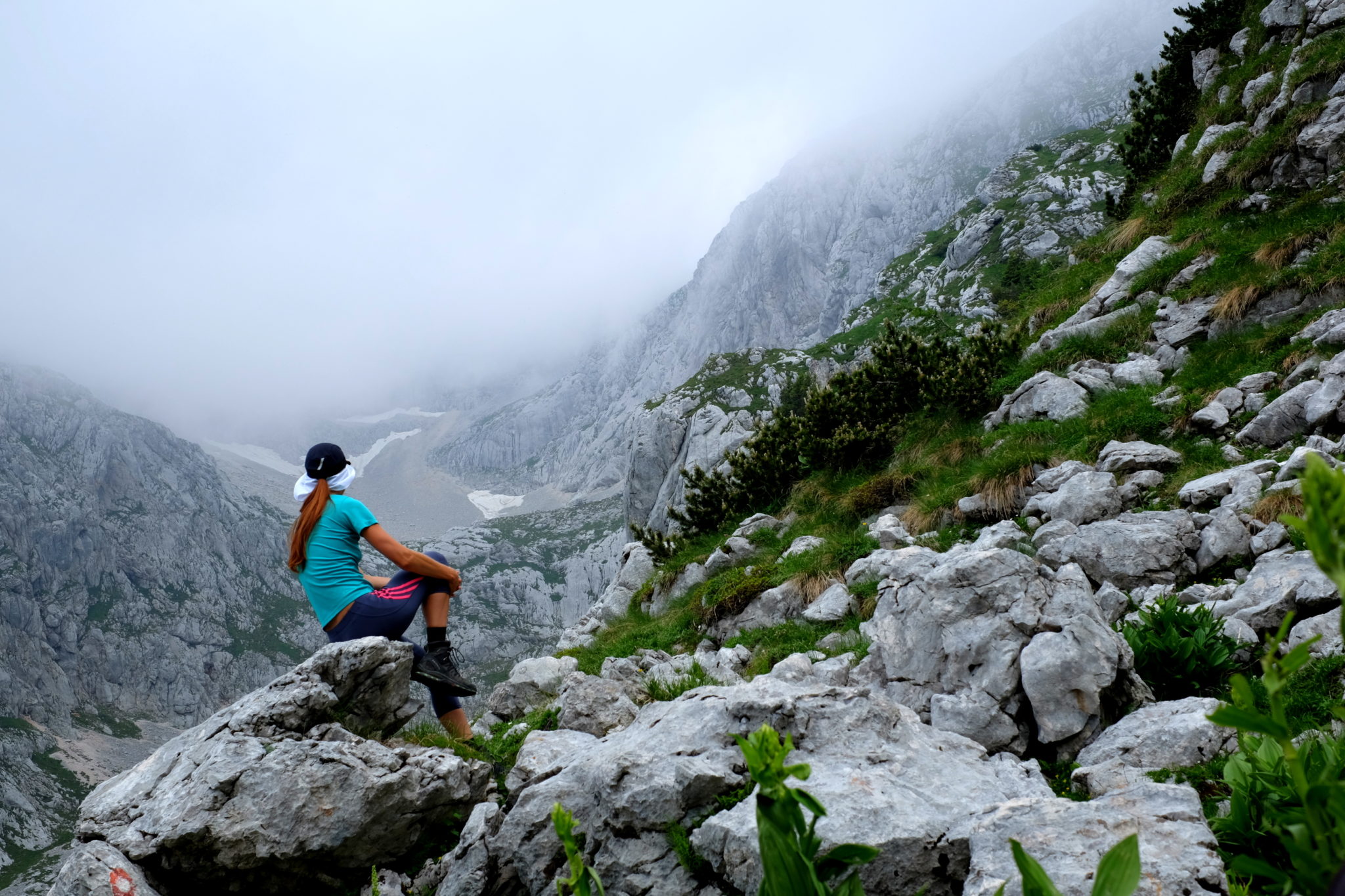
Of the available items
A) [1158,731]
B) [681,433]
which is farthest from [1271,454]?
[681,433]

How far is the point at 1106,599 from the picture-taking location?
5.82m

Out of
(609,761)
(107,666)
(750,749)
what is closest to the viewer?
(750,749)

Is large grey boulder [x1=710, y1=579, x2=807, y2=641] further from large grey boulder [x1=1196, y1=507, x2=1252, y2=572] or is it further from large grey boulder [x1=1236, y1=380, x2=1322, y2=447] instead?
large grey boulder [x1=1236, y1=380, x2=1322, y2=447]

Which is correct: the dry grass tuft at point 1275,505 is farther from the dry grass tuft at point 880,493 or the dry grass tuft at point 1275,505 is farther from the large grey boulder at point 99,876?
the large grey boulder at point 99,876

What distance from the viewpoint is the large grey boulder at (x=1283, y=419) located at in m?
7.44

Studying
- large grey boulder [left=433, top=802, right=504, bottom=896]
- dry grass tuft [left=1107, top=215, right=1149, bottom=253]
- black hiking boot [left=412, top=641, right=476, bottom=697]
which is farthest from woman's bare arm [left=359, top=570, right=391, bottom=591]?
dry grass tuft [left=1107, top=215, right=1149, bottom=253]

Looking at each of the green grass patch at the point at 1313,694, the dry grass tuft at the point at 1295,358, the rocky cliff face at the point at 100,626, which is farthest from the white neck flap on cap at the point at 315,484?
the rocky cliff face at the point at 100,626

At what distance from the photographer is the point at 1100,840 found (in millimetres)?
2611

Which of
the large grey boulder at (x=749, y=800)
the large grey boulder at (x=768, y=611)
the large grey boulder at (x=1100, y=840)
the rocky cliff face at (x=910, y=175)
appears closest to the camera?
the large grey boulder at (x=1100, y=840)

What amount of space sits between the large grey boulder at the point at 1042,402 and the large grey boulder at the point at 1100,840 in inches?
334

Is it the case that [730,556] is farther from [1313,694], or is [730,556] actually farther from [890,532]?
[1313,694]

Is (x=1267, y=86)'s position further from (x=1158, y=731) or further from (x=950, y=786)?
(x=950, y=786)

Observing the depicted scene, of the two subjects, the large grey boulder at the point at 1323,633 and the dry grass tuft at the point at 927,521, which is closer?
the large grey boulder at the point at 1323,633

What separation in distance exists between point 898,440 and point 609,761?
1032cm
